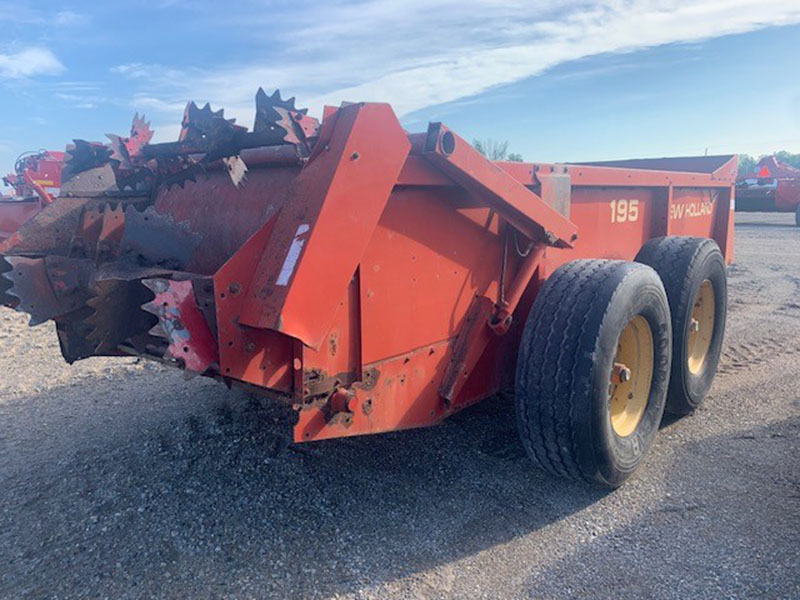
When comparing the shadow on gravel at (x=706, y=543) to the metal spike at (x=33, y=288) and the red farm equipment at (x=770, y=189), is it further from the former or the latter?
the red farm equipment at (x=770, y=189)

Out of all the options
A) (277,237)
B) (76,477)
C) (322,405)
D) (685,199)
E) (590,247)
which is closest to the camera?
(277,237)

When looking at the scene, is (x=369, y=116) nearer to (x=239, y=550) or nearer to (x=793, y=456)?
(x=239, y=550)

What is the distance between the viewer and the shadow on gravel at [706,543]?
2535 mm

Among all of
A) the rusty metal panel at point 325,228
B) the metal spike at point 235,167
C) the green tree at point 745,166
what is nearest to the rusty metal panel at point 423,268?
the rusty metal panel at point 325,228

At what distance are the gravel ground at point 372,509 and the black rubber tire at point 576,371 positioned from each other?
0.84ft

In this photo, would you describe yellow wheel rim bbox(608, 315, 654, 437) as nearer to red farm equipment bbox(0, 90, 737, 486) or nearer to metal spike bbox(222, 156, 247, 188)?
red farm equipment bbox(0, 90, 737, 486)

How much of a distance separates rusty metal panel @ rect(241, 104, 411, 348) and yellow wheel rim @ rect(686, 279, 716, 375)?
3029 millimetres

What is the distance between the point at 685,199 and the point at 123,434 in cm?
441

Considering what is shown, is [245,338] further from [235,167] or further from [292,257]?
[235,167]

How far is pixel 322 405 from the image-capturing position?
257cm

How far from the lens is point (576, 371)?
2896 mm

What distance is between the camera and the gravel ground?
8.50 feet

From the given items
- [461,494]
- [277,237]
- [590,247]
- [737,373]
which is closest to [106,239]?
[277,237]

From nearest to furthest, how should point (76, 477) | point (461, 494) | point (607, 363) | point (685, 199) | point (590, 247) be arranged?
point (607, 363) → point (461, 494) → point (76, 477) → point (590, 247) → point (685, 199)
